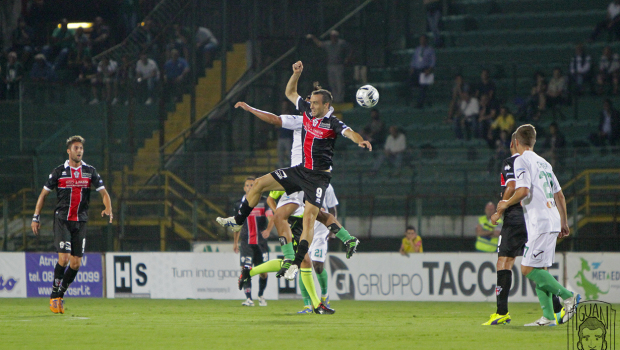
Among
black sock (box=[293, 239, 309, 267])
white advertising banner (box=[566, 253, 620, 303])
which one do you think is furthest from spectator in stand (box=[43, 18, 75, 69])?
black sock (box=[293, 239, 309, 267])

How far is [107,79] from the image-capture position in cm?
2372

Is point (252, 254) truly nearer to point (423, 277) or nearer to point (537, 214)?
point (423, 277)

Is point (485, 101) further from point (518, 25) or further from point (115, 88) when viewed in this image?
point (115, 88)

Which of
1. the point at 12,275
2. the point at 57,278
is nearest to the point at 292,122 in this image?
the point at 57,278

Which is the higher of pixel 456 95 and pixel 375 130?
pixel 456 95

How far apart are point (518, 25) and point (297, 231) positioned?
15013 mm

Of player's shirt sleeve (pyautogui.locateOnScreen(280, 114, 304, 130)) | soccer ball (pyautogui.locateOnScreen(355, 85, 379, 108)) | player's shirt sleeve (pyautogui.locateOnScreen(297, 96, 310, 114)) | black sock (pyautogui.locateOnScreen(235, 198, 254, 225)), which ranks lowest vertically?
black sock (pyautogui.locateOnScreen(235, 198, 254, 225))

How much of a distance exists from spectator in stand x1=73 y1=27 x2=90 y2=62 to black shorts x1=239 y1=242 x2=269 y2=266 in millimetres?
13482

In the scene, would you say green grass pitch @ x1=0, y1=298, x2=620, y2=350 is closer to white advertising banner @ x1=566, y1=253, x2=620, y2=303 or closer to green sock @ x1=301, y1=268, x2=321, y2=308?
green sock @ x1=301, y1=268, x2=321, y2=308

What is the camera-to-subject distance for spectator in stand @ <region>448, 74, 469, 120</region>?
22.3 metres

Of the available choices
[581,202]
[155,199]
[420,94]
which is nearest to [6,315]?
[155,199]

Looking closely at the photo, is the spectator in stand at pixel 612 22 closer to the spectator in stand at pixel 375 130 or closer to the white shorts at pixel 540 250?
the spectator in stand at pixel 375 130

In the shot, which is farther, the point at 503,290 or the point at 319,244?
the point at 319,244

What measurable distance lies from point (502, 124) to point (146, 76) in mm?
10079
